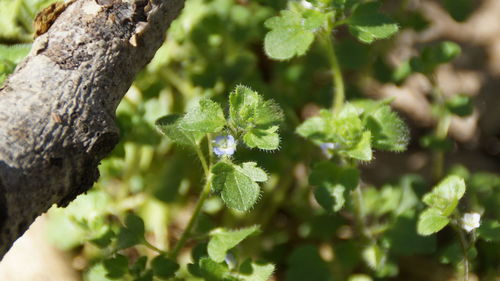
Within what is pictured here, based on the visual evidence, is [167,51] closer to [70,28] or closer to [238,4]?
[238,4]

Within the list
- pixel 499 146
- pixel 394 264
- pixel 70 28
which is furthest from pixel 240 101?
pixel 499 146

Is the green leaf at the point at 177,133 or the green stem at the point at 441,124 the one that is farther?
the green stem at the point at 441,124

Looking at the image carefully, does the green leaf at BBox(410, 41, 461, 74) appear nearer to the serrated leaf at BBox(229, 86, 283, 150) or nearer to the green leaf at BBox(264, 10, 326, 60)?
the green leaf at BBox(264, 10, 326, 60)

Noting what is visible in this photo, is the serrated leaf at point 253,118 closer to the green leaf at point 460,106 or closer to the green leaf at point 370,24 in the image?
the green leaf at point 370,24

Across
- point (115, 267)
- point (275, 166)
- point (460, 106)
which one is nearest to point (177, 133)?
point (115, 267)

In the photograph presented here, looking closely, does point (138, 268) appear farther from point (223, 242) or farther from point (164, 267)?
point (223, 242)

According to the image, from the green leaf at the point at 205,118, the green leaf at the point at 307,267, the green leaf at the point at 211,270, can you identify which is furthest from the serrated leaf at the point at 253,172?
the green leaf at the point at 307,267
